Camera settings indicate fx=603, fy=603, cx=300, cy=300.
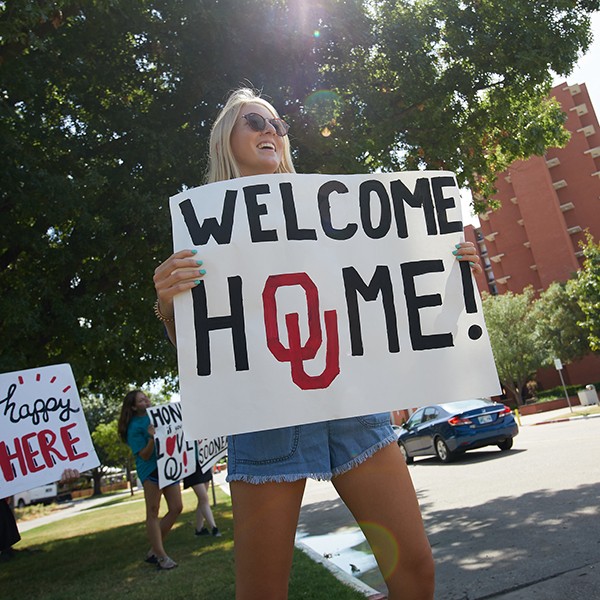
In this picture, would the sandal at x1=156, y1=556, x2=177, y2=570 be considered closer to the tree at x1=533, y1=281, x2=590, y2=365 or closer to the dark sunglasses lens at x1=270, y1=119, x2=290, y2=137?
the dark sunglasses lens at x1=270, y1=119, x2=290, y2=137

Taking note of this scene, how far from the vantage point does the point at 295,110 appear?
407 inches

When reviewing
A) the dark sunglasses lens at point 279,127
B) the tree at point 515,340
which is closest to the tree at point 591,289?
the tree at point 515,340

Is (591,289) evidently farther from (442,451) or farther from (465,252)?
(465,252)

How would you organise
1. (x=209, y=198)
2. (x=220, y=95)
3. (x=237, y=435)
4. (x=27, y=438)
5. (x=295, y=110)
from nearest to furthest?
1. (x=237, y=435)
2. (x=209, y=198)
3. (x=27, y=438)
4. (x=220, y=95)
5. (x=295, y=110)

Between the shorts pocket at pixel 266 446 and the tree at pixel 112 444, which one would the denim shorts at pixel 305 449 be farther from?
the tree at pixel 112 444

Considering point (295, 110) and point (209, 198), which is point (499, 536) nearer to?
point (209, 198)

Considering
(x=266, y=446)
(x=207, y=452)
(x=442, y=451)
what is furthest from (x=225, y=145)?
(x=442, y=451)

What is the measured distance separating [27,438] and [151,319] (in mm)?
5763

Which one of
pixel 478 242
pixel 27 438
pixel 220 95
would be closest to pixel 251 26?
pixel 220 95

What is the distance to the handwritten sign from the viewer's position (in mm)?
5270

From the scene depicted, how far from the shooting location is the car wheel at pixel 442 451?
541 inches

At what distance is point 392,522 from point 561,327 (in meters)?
42.6

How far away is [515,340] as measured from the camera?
1729 inches

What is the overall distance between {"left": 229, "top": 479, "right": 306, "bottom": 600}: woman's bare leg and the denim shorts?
0.05 metres
